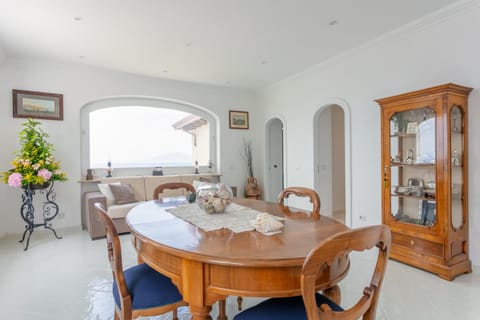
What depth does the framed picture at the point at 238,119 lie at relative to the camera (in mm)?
6168

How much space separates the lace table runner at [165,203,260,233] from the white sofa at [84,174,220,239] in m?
2.48

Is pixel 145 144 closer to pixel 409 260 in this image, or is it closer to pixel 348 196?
pixel 348 196

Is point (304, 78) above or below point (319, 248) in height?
above

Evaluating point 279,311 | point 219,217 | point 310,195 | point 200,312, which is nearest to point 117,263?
point 200,312

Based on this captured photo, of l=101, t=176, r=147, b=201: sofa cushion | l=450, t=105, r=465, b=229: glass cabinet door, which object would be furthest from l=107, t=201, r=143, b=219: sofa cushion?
l=450, t=105, r=465, b=229: glass cabinet door

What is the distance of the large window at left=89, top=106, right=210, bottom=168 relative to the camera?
16.7 feet

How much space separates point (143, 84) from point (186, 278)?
481 centimetres

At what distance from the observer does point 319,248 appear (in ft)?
2.95

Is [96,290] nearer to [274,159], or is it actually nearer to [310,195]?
[310,195]

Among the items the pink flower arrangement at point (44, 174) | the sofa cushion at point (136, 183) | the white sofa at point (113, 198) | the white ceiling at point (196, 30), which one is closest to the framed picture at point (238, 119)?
the white sofa at point (113, 198)

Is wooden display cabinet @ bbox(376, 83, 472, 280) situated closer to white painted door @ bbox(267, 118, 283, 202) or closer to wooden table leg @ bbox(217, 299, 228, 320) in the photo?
wooden table leg @ bbox(217, 299, 228, 320)

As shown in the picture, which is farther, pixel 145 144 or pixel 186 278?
pixel 145 144

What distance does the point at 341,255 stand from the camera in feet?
3.21

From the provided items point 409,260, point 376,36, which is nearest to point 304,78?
point 376,36
